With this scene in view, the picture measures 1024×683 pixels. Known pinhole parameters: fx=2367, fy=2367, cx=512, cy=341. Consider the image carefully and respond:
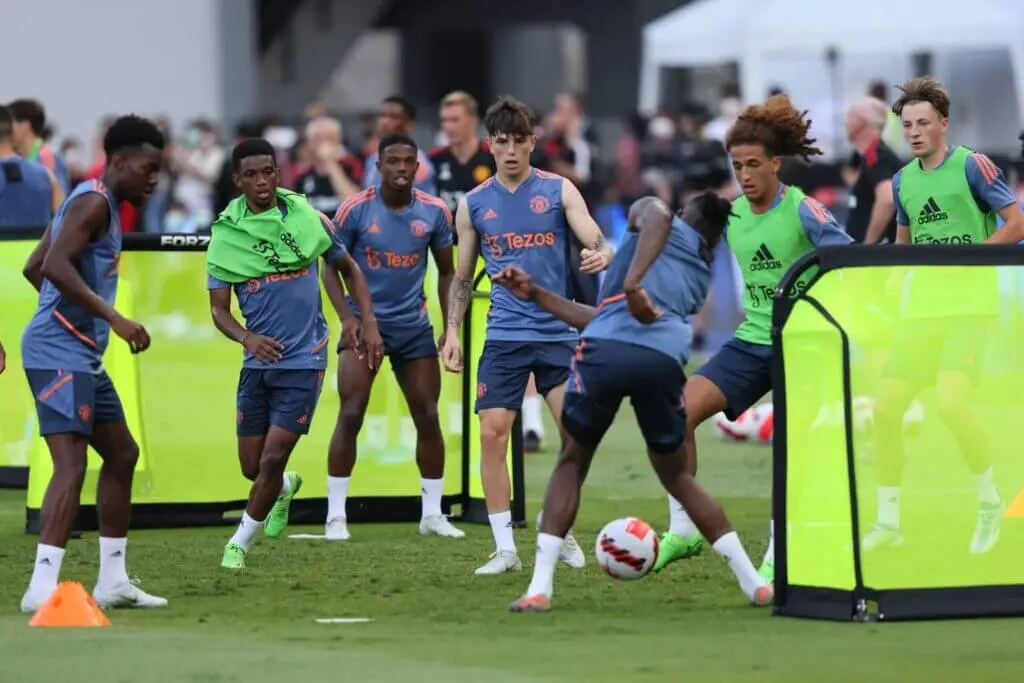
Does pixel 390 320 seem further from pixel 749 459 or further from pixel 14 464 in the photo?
pixel 749 459

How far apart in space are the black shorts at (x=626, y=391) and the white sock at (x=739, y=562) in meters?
0.43

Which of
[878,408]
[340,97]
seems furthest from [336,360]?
[340,97]

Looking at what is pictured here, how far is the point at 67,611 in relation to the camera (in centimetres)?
904

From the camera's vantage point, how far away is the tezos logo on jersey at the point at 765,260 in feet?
33.1

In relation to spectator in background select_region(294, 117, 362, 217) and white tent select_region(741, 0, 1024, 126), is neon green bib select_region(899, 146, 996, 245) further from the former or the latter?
white tent select_region(741, 0, 1024, 126)

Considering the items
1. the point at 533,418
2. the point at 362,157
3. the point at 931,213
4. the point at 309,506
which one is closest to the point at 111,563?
the point at 309,506

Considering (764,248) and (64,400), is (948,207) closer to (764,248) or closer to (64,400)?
(764,248)

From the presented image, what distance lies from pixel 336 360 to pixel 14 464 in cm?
258

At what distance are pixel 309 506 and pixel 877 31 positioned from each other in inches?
746

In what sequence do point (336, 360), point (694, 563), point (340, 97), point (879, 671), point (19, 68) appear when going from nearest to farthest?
point (879, 671), point (694, 563), point (336, 360), point (19, 68), point (340, 97)

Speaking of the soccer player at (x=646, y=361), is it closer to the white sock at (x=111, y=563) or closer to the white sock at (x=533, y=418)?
the white sock at (x=111, y=563)

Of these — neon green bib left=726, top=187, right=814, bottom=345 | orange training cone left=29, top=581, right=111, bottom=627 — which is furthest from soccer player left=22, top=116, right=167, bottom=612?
neon green bib left=726, top=187, right=814, bottom=345

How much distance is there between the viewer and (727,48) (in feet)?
104

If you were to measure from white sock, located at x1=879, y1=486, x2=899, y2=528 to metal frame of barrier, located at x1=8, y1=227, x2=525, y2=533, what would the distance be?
12.3 feet
